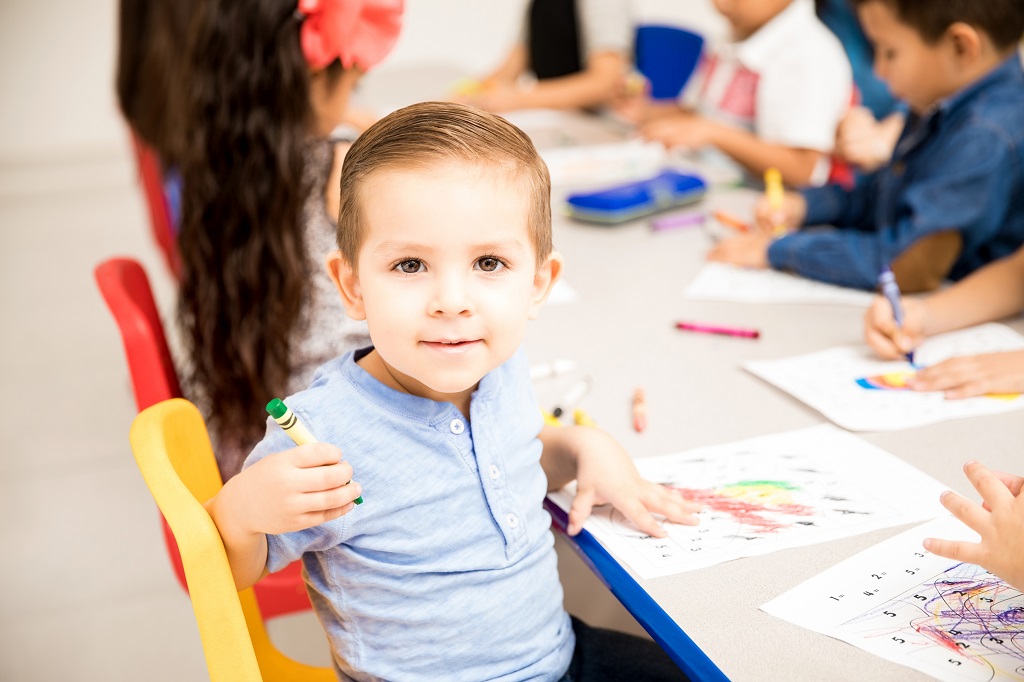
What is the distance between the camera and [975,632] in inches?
29.0

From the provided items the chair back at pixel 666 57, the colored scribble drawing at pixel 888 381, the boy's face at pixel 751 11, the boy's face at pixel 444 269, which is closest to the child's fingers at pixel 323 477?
the boy's face at pixel 444 269

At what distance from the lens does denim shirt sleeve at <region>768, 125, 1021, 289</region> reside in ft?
4.52

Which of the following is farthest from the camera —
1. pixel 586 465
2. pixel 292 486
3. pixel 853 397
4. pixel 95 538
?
pixel 95 538

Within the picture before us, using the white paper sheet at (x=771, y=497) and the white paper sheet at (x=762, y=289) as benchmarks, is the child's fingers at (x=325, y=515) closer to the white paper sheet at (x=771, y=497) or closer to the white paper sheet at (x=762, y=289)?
the white paper sheet at (x=771, y=497)

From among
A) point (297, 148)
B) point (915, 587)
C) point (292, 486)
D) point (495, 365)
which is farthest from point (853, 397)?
point (297, 148)

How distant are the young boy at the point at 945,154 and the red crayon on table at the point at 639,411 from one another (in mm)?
514

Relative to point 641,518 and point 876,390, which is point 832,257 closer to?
point 876,390

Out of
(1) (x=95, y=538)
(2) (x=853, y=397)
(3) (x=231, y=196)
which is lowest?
(1) (x=95, y=538)

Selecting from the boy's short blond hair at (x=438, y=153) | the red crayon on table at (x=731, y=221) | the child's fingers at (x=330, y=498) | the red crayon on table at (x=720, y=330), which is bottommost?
the red crayon on table at (x=720, y=330)

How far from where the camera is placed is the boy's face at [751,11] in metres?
2.30

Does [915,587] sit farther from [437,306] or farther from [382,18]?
[382,18]

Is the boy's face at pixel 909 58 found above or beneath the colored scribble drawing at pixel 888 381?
above

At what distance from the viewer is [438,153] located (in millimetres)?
775

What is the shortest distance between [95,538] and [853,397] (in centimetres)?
176
